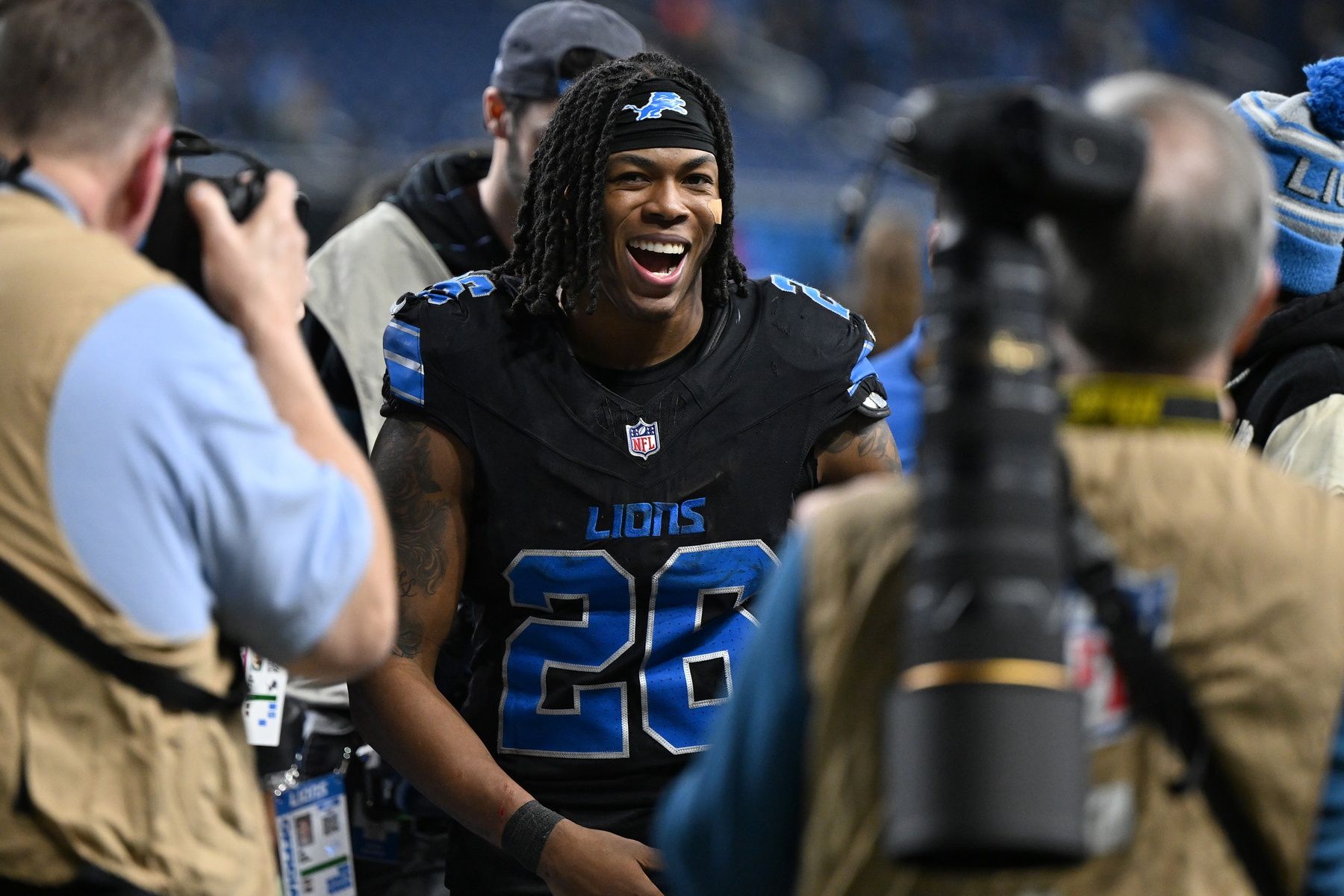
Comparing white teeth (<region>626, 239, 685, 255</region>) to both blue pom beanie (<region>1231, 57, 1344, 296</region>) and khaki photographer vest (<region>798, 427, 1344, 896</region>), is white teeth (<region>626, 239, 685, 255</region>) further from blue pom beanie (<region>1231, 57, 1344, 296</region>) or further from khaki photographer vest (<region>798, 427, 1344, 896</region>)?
khaki photographer vest (<region>798, 427, 1344, 896</region>)

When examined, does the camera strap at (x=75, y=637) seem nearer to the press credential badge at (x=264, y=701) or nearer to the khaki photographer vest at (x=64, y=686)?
the khaki photographer vest at (x=64, y=686)

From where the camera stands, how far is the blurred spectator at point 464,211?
3.60 metres

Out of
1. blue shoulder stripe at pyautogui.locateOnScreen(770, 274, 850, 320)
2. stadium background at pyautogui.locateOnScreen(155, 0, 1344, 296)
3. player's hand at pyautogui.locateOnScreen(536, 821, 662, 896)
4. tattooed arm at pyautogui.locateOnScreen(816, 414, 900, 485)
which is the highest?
stadium background at pyautogui.locateOnScreen(155, 0, 1344, 296)

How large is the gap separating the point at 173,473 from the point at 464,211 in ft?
7.25

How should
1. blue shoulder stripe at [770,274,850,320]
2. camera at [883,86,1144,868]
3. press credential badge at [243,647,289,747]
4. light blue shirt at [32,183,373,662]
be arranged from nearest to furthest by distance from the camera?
camera at [883,86,1144,868] → light blue shirt at [32,183,373,662] → press credential badge at [243,647,289,747] → blue shoulder stripe at [770,274,850,320]

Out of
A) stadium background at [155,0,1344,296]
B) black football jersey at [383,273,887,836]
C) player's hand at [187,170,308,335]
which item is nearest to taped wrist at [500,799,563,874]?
black football jersey at [383,273,887,836]

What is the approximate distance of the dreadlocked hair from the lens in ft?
9.07

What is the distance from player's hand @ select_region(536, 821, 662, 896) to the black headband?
1150mm

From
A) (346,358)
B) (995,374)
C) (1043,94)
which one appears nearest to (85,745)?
(995,374)

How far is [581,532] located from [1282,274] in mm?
1297

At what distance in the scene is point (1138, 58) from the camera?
54.7ft

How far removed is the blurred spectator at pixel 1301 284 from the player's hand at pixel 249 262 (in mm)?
1650

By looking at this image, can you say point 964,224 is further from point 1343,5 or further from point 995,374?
point 1343,5

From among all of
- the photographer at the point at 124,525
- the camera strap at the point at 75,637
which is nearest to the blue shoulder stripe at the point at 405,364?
the photographer at the point at 124,525
